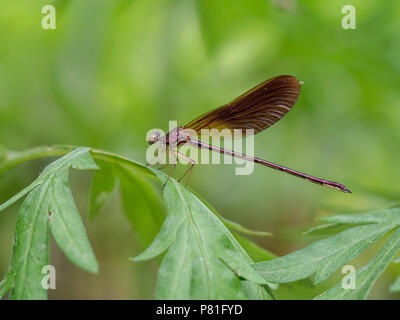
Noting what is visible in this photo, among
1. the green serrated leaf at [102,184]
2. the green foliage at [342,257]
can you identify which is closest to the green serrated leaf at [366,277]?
the green foliage at [342,257]

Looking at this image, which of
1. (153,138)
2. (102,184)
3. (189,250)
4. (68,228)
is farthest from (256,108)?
(68,228)

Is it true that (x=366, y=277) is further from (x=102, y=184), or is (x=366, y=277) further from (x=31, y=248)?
(x=102, y=184)

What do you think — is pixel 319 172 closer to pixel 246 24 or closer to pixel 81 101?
pixel 246 24

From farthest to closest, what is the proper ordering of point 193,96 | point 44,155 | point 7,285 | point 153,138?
point 193,96 < point 153,138 < point 44,155 < point 7,285

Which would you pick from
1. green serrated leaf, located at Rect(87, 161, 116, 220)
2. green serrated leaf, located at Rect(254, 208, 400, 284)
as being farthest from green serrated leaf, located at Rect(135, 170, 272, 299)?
green serrated leaf, located at Rect(87, 161, 116, 220)

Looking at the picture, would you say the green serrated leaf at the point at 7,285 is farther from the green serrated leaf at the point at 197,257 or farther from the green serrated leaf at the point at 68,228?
the green serrated leaf at the point at 197,257

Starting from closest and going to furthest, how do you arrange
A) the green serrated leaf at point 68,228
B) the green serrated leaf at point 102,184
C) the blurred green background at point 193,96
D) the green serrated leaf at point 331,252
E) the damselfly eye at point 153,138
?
the green serrated leaf at point 68,228 → the green serrated leaf at point 331,252 → the green serrated leaf at point 102,184 → the damselfly eye at point 153,138 → the blurred green background at point 193,96

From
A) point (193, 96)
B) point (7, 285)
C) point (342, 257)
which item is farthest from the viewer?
point (193, 96)

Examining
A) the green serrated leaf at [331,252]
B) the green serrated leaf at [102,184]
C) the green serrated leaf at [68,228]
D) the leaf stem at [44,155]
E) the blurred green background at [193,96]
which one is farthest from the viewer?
the blurred green background at [193,96]
